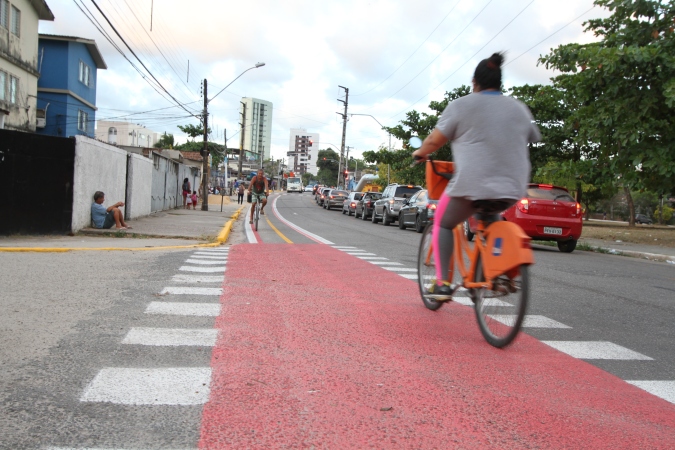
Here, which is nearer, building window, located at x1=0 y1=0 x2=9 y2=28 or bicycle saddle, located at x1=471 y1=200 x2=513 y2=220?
bicycle saddle, located at x1=471 y1=200 x2=513 y2=220

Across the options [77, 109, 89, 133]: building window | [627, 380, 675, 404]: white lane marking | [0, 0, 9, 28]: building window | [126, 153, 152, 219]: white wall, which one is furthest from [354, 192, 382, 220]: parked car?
[627, 380, 675, 404]: white lane marking

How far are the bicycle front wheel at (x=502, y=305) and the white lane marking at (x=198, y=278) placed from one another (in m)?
3.45

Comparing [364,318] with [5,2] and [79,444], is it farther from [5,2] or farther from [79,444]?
[5,2]

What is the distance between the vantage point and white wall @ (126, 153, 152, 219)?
18016mm

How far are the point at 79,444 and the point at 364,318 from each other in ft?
9.73

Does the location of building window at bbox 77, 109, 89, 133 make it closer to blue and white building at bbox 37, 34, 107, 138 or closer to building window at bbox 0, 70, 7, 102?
blue and white building at bbox 37, 34, 107, 138

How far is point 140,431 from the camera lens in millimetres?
2674

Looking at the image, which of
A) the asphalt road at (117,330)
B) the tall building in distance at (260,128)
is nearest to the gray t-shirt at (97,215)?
the asphalt road at (117,330)

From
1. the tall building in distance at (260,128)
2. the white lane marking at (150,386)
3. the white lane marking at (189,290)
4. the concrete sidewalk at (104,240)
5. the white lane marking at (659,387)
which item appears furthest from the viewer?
the tall building in distance at (260,128)

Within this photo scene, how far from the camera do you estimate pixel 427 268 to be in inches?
215

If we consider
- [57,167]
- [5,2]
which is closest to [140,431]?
[57,167]

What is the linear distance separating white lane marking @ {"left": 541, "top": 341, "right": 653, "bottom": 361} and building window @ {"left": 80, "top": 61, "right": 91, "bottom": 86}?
35924mm

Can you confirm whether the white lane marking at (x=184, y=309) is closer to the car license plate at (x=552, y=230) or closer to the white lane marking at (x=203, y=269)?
the white lane marking at (x=203, y=269)

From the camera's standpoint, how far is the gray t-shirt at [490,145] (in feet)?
13.4
